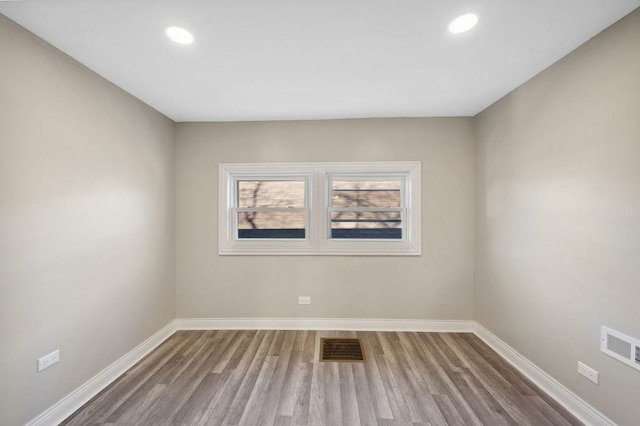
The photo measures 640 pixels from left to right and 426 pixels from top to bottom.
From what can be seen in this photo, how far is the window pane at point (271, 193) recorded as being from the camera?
3.42 metres

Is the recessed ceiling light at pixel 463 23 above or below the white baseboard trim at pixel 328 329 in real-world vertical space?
above

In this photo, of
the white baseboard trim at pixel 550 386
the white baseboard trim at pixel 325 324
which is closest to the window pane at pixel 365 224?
the white baseboard trim at pixel 325 324

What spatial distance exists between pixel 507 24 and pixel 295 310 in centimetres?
314

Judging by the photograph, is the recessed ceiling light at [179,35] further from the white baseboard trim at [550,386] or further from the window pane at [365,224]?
the white baseboard trim at [550,386]

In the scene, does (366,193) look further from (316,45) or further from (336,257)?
(316,45)

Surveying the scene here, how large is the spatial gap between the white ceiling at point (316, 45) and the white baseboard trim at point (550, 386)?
239cm

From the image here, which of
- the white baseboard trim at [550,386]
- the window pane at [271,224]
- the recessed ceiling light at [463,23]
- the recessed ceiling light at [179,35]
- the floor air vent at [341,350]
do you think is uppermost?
the recessed ceiling light at [463,23]

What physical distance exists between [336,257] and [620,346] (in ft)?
7.52

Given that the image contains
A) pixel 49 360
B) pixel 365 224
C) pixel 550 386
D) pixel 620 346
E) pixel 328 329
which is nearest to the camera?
pixel 620 346

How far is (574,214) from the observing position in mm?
1875

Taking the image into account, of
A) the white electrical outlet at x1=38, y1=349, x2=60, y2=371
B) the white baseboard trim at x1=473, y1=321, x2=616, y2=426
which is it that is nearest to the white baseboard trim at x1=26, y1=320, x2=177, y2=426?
the white electrical outlet at x1=38, y1=349, x2=60, y2=371

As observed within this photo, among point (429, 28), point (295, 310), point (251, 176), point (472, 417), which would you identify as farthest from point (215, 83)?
point (472, 417)

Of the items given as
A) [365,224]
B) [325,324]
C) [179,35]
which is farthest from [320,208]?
[179,35]

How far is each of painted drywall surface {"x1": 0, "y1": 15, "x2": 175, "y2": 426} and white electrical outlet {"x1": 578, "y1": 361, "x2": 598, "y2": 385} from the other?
3540 mm
